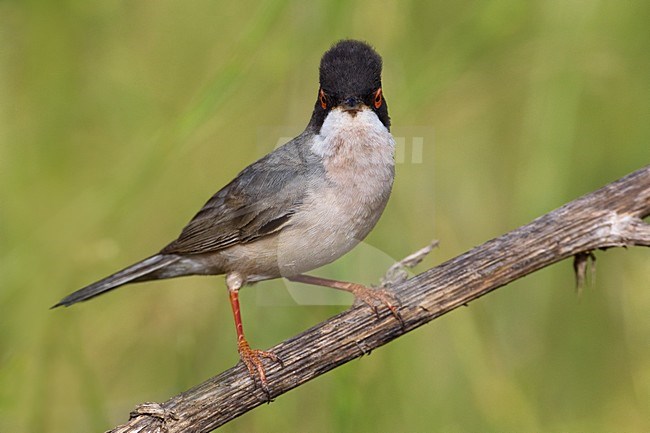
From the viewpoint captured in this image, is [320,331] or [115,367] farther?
[115,367]

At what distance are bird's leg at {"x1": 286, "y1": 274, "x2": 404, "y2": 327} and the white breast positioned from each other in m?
0.24

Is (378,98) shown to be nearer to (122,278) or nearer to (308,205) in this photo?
(308,205)

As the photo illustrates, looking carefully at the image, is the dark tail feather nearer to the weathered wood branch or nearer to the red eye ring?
the weathered wood branch

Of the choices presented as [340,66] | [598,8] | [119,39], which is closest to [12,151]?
[119,39]

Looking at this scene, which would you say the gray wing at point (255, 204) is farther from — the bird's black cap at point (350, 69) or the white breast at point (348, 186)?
the bird's black cap at point (350, 69)

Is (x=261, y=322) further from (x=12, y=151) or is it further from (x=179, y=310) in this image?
(x=12, y=151)

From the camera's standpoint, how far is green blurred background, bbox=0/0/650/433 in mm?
5246

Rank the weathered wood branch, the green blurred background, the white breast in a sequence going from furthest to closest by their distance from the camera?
the green blurred background
the white breast
the weathered wood branch

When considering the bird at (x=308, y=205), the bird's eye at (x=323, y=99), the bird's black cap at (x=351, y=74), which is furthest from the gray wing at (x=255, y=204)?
the bird's black cap at (x=351, y=74)

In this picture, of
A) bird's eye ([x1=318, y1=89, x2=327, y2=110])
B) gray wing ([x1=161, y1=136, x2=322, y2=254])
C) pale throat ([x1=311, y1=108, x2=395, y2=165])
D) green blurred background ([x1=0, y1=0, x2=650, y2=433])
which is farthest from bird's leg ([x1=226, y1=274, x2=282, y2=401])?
bird's eye ([x1=318, y1=89, x2=327, y2=110])

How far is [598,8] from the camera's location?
20.5 feet

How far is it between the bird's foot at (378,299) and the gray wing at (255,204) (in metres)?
0.54

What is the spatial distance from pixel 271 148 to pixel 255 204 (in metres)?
0.43

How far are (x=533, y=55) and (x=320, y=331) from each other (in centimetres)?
337
